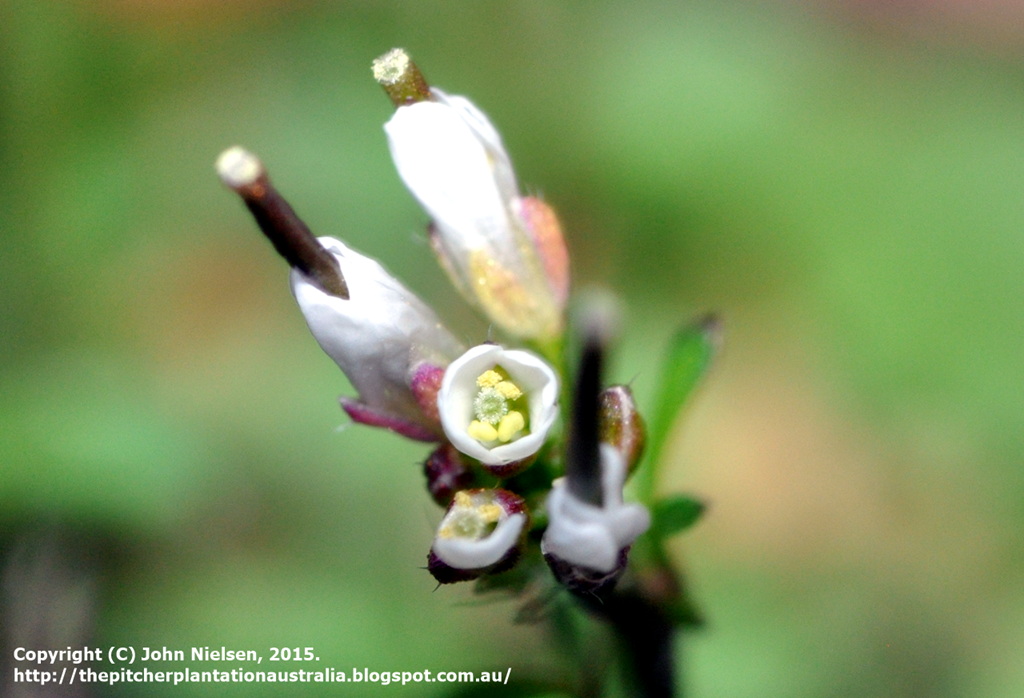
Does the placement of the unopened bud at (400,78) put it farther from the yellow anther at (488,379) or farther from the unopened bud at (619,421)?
the unopened bud at (619,421)

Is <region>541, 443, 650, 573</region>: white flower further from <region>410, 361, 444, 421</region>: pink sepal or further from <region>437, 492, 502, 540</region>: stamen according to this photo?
<region>410, 361, 444, 421</region>: pink sepal

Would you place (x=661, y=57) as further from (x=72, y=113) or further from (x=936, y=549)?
(x=72, y=113)

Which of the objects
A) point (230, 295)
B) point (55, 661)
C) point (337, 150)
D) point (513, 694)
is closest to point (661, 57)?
point (337, 150)

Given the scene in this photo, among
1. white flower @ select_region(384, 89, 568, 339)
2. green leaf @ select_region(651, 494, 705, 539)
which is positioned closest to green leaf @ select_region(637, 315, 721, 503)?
green leaf @ select_region(651, 494, 705, 539)

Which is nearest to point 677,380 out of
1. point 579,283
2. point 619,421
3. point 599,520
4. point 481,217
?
point 619,421

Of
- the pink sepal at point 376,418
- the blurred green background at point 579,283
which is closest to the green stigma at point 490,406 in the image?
the pink sepal at point 376,418

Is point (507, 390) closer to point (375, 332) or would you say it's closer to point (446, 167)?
point (375, 332)
